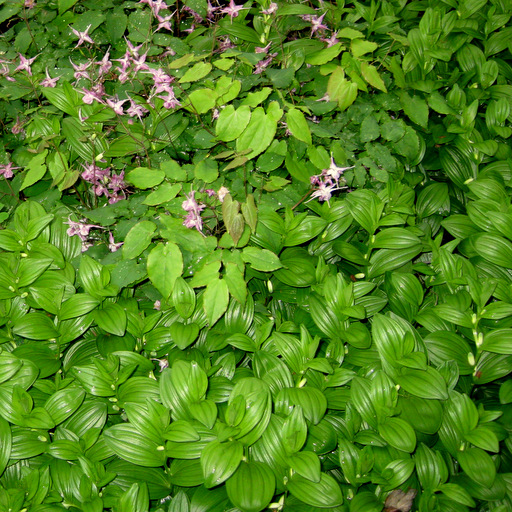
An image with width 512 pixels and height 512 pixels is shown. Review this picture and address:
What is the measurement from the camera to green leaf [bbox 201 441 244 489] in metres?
1.32

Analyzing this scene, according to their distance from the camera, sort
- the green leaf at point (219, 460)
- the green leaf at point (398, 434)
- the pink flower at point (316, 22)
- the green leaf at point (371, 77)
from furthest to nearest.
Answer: the pink flower at point (316, 22)
the green leaf at point (371, 77)
the green leaf at point (398, 434)
the green leaf at point (219, 460)

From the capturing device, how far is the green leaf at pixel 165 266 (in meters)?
1.74

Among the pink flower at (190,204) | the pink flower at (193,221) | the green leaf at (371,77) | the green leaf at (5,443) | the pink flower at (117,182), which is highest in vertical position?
the green leaf at (371,77)

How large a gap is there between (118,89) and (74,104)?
0.25 m

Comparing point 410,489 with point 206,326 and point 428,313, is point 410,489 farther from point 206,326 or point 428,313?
point 206,326

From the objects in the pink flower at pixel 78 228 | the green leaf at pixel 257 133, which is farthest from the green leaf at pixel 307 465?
the pink flower at pixel 78 228

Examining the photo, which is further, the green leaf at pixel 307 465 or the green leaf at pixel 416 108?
the green leaf at pixel 416 108

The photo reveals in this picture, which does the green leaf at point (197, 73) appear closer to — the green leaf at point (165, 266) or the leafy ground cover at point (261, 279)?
the leafy ground cover at point (261, 279)

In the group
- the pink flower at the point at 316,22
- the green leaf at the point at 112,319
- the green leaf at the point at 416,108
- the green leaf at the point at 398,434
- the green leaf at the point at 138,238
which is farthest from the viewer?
the pink flower at the point at 316,22

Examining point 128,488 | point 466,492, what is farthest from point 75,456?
point 466,492

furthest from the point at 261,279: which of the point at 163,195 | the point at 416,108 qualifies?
the point at 416,108

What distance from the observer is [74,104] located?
2.21 m

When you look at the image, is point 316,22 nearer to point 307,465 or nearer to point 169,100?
point 169,100

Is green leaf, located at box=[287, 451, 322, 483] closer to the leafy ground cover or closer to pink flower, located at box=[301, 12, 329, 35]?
the leafy ground cover
